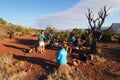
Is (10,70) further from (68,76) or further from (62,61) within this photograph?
(68,76)

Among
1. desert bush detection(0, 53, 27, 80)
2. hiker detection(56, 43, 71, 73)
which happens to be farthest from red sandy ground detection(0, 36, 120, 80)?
hiker detection(56, 43, 71, 73)

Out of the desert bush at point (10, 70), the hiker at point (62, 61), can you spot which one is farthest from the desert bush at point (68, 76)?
the desert bush at point (10, 70)

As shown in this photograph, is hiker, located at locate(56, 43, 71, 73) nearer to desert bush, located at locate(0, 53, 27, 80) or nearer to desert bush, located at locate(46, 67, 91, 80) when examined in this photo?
desert bush, located at locate(46, 67, 91, 80)

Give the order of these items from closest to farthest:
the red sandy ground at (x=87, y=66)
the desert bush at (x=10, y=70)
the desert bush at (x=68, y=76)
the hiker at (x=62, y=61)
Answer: the desert bush at (x=68, y=76) → the red sandy ground at (x=87, y=66) → the hiker at (x=62, y=61) → the desert bush at (x=10, y=70)

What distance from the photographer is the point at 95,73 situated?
53.8 feet

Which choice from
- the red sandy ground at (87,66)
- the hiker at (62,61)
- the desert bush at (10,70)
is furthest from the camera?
the desert bush at (10,70)

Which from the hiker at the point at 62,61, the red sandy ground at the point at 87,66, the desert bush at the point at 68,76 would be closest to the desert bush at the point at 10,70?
the red sandy ground at the point at 87,66

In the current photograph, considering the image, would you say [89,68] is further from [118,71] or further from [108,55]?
[108,55]

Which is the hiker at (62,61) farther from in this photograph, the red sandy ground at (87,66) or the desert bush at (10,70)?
the desert bush at (10,70)

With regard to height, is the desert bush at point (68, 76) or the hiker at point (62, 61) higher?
the hiker at point (62, 61)

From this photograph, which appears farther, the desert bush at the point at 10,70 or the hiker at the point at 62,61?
the desert bush at the point at 10,70

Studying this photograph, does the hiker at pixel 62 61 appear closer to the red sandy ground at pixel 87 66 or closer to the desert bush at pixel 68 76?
the desert bush at pixel 68 76

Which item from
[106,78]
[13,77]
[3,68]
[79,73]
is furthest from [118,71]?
[3,68]

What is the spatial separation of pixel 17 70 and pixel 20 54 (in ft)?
16.0
